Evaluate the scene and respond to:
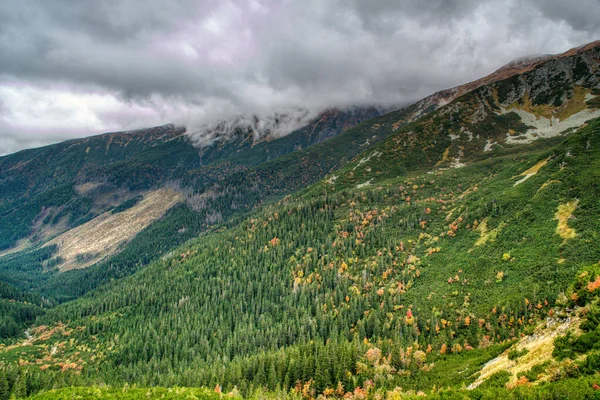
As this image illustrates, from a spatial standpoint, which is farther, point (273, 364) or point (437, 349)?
point (273, 364)

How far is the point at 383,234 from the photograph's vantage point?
196625 millimetres

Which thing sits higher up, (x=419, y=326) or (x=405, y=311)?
(x=405, y=311)

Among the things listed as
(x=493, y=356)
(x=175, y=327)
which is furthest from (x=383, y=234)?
(x=175, y=327)

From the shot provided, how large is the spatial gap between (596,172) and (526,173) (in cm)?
5197

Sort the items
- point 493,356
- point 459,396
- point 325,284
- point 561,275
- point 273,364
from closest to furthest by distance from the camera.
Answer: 1. point 459,396
2. point 493,356
3. point 561,275
4. point 273,364
5. point 325,284

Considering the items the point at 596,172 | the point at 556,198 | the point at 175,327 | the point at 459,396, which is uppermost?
the point at 596,172

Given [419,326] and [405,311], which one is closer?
[419,326]

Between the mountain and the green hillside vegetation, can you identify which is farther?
the green hillside vegetation

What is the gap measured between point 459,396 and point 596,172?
130539 mm

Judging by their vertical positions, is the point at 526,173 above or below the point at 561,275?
above

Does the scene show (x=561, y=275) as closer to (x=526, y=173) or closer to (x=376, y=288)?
(x=376, y=288)

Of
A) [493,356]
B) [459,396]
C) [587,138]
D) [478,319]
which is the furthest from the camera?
[587,138]

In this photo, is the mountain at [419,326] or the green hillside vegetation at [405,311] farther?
the green hillside vegetation at [405,311]

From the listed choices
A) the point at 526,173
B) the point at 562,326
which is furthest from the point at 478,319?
the point at 526,173
